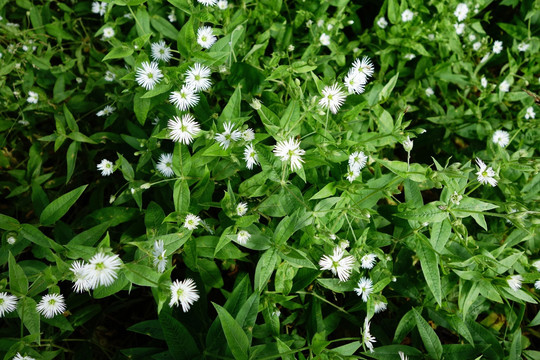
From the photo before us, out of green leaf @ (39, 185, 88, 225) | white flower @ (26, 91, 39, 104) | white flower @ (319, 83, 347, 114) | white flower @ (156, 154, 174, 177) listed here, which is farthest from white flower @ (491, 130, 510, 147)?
white flower @ (26, 91, 39, 104)

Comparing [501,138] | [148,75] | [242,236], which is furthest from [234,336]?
[501,138]

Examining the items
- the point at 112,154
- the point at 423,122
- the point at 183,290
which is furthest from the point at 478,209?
the point at 112,154

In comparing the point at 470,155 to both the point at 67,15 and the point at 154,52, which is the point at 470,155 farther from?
the point at 67,15

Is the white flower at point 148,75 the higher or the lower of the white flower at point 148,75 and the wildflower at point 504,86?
the lower

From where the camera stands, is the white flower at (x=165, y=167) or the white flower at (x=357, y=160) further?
the white flower at (x=165, y=167)

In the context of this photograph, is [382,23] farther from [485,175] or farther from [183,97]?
[183,97]

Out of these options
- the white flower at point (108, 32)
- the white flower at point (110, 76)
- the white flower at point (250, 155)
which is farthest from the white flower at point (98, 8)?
the white flower at point (250, 155)

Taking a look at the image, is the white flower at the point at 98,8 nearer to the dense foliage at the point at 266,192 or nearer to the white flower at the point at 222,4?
the dense foliage at the point at 266,192
